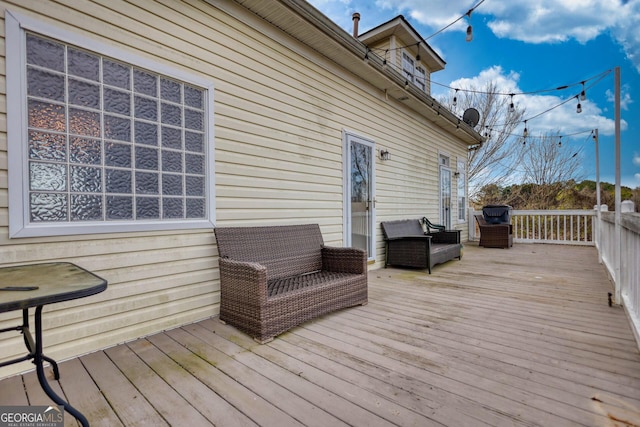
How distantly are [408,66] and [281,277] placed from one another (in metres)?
7.26

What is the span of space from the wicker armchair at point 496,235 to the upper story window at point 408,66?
436 cm

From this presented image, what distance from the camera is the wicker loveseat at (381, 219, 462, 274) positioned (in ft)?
16.2

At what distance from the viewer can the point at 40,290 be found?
123cm

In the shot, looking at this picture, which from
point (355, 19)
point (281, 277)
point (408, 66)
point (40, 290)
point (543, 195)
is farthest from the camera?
point (543, 195)

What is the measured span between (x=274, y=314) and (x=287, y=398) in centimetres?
82

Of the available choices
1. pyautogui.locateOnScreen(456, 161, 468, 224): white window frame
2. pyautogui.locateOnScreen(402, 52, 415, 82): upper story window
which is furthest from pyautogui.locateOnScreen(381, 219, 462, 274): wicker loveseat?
pyautogui.locateOnScreen(402, 52, 415, 82): upper story window

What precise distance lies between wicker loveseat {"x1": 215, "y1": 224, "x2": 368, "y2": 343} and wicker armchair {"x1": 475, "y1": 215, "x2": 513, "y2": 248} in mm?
5890

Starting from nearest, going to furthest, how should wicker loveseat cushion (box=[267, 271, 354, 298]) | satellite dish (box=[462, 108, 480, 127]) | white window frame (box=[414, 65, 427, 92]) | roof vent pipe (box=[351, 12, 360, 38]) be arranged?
wicker loveseat cushion (box=[267, 271, 354, 298])
roof vent pipe (box=[351, 12, 360, 38])
white window frame (box=[414, 65, 427, 92])
satellite dish (box=[462, 108, 480, 127])

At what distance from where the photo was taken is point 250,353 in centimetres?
218

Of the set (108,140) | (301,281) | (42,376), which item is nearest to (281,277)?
(301,281)

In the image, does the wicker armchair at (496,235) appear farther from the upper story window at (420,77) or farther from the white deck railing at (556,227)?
the upper story window at (420,77)

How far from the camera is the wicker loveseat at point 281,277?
94.5 inches

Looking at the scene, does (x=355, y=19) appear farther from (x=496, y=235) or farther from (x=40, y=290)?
(x=40, y=290)

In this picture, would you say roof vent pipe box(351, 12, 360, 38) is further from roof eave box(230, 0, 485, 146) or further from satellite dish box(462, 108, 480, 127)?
satellite dish box(462, 108, 480, 127)
